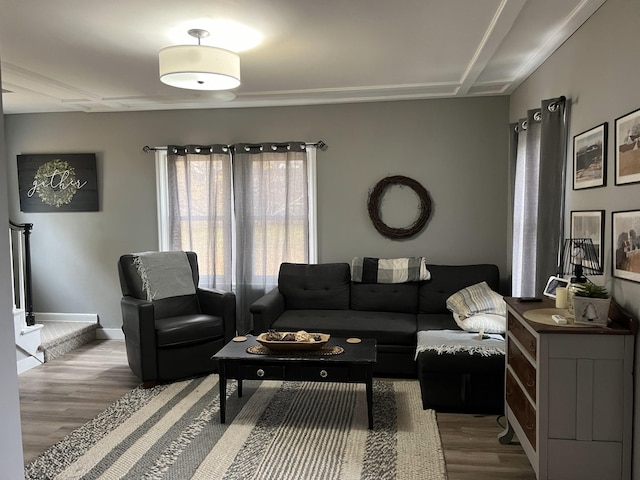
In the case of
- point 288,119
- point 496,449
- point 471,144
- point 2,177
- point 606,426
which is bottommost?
point 496,449

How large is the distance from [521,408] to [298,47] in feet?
8.44

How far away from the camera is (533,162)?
350cm

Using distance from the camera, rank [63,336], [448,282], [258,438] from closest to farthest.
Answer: [258,438] → [448,282] → [63,336]

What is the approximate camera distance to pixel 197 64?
2.76 metres

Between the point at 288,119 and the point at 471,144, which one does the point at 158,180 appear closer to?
the point at 288,119

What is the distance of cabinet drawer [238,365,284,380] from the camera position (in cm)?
302

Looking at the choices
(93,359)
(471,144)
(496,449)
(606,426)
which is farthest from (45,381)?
(471,144)

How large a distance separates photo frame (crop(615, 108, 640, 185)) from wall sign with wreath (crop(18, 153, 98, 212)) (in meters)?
4.77

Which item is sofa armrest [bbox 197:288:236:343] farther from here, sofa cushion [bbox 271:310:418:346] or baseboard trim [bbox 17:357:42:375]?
baseboard trim [bbox 17:357:42:375]

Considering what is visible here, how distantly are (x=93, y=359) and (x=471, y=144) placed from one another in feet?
13.6

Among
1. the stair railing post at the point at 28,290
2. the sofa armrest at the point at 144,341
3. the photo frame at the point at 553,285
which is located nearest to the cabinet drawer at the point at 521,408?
the photo frame at the point at 553,285

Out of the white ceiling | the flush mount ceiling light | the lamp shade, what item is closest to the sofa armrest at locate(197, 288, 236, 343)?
the white ceiling

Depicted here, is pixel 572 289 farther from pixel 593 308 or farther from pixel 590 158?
pixel 590 158

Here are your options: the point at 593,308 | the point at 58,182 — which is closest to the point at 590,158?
the point at 593,308
